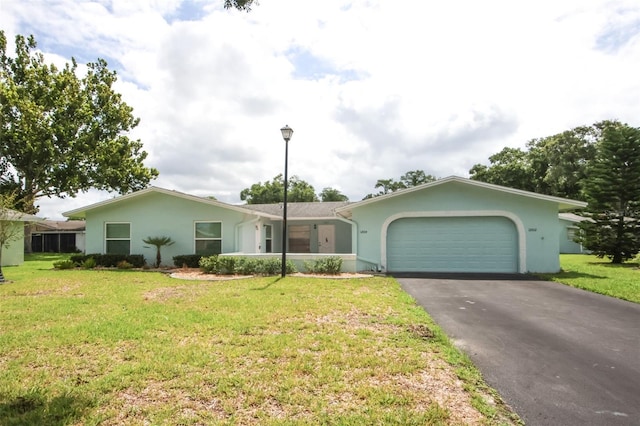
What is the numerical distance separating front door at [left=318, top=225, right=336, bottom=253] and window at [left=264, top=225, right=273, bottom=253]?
2.88 m

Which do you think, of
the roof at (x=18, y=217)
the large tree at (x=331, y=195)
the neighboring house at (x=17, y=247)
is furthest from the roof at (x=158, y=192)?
the large tree at (x=331, y=195)

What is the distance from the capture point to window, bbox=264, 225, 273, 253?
19172mm

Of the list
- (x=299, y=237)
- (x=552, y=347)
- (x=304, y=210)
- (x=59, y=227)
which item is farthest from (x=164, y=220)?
(x=59, y=227)

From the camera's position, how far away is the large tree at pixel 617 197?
17484mm

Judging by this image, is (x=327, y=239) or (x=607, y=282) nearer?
(x=607, y=282)

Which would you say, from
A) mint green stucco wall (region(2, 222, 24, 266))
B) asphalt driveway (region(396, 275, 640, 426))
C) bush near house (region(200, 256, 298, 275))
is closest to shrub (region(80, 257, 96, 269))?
mint green stucco wall (region(2, 222, 24, 266))

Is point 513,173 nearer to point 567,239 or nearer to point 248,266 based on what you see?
point 567,239

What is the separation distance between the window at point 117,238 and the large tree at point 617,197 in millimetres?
22592

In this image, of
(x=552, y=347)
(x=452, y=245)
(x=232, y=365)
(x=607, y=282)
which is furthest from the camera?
(x=452, y=245)

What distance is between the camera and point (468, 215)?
13953mm

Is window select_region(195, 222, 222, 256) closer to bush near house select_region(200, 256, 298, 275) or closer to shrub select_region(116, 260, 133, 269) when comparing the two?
bush near house select_region(200, 256, 298, 275)

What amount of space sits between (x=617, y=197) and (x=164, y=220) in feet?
72.9

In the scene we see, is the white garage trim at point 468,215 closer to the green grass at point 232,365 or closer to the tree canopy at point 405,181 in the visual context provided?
the green grass at point 232,365

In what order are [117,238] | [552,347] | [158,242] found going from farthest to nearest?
[117,238]
[158,242]
[552,347]
